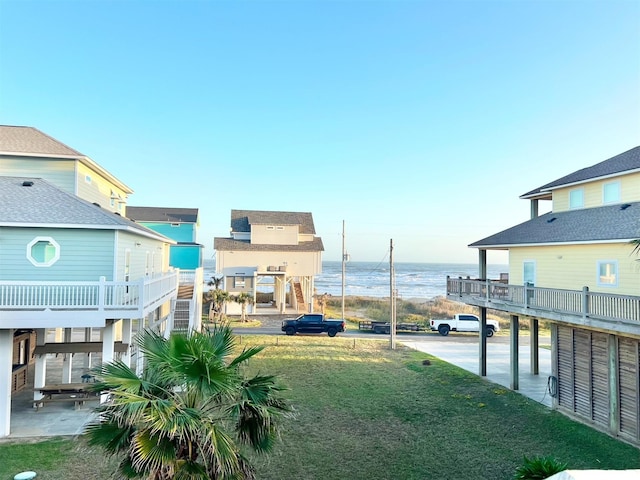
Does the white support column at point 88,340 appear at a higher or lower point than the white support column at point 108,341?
lower

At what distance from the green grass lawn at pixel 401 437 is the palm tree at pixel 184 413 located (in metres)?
1.18

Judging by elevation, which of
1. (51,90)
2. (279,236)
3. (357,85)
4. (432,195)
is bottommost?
(279,236)

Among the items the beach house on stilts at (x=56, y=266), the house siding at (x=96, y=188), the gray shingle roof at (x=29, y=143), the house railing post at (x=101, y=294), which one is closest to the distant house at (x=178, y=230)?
the house siding at (x=96, y=188)

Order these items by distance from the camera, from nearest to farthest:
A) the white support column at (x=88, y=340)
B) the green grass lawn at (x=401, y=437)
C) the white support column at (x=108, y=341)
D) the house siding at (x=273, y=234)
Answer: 1. the green grass lawn at (x=401, y=437)
2. the white support column at (x=108, y=341)
3. the white support column at (x=88, y=340)
4. the house siding at (x=273, y=234)

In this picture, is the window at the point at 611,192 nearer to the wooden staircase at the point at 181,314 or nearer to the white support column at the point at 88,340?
the wooden staircase at the point at 181,314

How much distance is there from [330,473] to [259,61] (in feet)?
71.6

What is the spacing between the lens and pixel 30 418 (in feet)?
36.9

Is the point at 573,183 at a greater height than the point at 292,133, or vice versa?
the point at 292,133

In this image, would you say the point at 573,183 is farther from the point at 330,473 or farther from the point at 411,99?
the point at 330,473

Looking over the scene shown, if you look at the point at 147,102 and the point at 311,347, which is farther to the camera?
the point at 147,102

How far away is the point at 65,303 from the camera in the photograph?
10.4 meters

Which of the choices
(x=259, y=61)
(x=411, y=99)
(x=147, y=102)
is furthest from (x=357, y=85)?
(x=147, y=102)

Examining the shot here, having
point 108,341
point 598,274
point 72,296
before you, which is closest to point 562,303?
point 598,274

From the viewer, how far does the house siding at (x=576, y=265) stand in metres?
11.4
